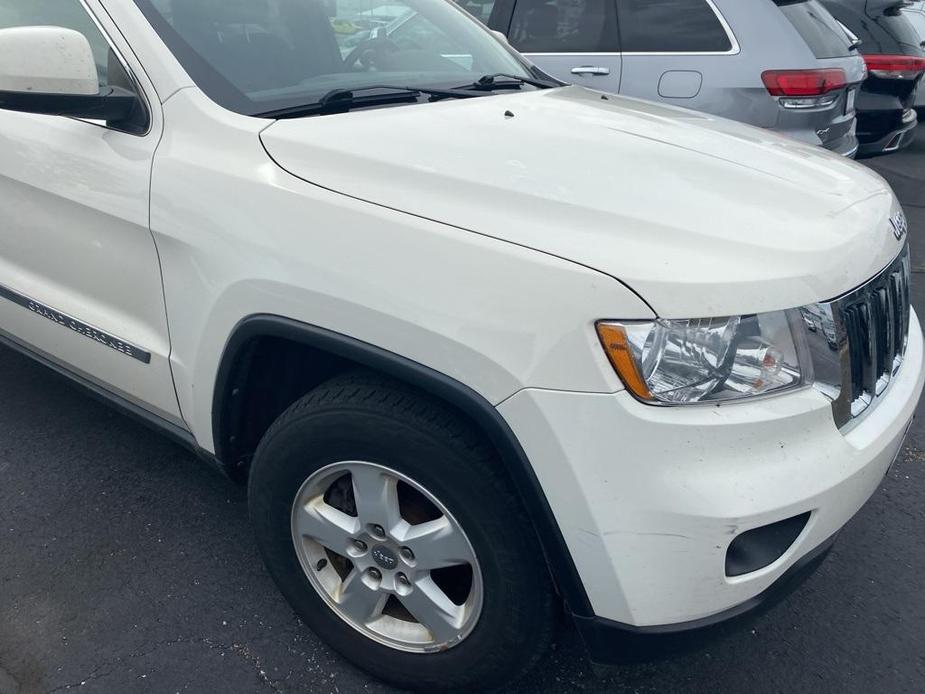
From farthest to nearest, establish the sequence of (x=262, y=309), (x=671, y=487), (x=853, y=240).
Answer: (x=262, y=309), (x=853, y=240), (x=671, y=487)

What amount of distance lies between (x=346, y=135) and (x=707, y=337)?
973mm

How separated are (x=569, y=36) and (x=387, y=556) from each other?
3.92m

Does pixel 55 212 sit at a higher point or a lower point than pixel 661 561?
higher

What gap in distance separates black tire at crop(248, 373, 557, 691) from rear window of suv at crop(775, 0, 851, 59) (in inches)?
152

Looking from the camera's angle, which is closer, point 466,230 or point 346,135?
point 466,230

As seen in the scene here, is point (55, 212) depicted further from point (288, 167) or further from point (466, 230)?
point (466, 230)

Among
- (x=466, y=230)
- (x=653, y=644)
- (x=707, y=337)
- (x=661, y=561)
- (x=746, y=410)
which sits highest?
(x=466, y=230)

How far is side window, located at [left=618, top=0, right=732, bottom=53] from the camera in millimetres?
4578

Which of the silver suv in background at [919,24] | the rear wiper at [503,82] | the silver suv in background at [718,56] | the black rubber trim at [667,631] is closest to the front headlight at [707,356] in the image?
the black rubber trim at [667,631]

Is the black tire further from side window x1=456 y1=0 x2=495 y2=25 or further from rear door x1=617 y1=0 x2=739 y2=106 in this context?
side window x1=456 y1=0 x2=495 y2=25

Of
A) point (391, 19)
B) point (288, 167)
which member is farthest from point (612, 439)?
point (391, 19)

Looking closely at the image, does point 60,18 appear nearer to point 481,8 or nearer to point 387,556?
point 387,556

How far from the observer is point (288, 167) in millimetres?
1845

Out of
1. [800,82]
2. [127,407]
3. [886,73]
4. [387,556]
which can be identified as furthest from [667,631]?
[886,73]
